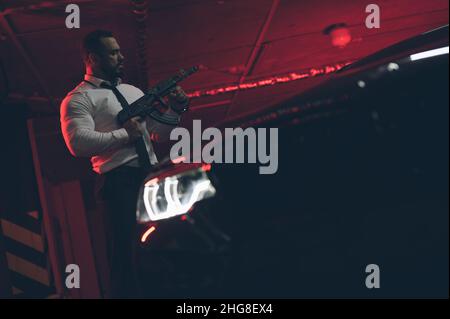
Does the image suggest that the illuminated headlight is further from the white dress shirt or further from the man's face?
the man's face

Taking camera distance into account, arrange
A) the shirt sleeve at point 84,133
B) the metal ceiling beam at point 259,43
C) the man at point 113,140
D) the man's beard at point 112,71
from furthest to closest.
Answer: the metal ceiling beam at point 259,43, the man's beard at point 112,71, the shirt sleeve at point 84,133, the man at point 113,140

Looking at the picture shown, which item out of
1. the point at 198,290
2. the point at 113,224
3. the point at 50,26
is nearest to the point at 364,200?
the point at 198,290

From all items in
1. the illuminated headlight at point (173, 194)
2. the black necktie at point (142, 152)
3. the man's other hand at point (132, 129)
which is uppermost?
the man's other hand at point (132, 129)

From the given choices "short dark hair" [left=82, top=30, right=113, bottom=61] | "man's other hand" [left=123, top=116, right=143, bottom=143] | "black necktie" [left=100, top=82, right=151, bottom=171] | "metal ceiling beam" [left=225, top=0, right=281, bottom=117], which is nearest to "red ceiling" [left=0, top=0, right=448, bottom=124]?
"metal ceiling beam" [left=225, top=0, right=281, bottom=117]

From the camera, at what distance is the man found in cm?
308

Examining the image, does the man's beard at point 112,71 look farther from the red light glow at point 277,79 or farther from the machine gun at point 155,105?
the red light glow at point 277,79

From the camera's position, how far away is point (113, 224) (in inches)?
122

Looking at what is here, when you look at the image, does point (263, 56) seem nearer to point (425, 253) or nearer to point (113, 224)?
point (113, 224)

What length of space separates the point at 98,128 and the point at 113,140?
0.28 metres

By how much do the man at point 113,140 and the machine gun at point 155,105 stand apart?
0.14ft

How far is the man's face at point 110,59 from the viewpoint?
351cm

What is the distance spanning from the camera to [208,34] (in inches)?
234

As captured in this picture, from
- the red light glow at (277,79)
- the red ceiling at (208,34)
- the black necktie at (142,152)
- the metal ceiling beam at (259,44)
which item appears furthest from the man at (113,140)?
the red light glow at (277,79)

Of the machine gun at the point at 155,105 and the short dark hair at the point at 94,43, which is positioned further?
the short dark hair at the point at 94,43
